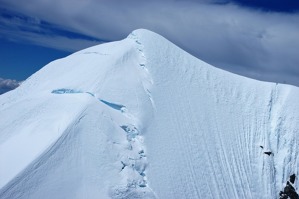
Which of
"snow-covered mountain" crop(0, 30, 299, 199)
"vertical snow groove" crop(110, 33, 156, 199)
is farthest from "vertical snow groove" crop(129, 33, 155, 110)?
"vertical snow groove" crop(110, 33, 156, 199)

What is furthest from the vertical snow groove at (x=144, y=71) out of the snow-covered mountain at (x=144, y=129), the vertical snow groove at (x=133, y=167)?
the vertical snow groove at (x=133, y=167)

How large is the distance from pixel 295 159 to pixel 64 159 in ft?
62.3

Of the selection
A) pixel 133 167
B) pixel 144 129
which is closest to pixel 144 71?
pixel 144 129

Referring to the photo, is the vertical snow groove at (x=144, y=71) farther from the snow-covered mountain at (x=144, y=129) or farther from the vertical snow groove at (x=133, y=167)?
the vertical snow groove at (x=133, y=167)

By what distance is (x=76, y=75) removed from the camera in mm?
25250

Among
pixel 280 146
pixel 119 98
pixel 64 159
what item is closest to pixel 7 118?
pixel 64 159

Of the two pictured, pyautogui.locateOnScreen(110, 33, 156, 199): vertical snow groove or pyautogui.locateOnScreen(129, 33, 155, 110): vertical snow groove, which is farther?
pyautogui.locateOnScreen(129, 33, 155, 110): vertical snow groove

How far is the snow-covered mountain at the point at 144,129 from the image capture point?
59.0 ft

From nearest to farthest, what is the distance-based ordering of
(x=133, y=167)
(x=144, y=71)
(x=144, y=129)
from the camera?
(x=133, y=167), (x=144, y=129), (x=144, y=71)

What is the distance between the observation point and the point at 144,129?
2214 cm

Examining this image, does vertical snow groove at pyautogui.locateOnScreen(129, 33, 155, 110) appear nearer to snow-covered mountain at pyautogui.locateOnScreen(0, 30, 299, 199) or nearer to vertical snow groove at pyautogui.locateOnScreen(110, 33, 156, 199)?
snow-covered mountain at pyautogui.locateOnScreen(0, 30, 299, 199)

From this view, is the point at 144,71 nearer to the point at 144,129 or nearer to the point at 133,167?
the point at 144,129

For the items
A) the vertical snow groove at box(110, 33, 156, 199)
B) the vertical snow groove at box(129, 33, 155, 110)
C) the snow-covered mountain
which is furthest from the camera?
the vertical snow groove at box(129, 33, 155, 110)

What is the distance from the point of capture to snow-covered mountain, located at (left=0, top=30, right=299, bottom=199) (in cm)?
1798
